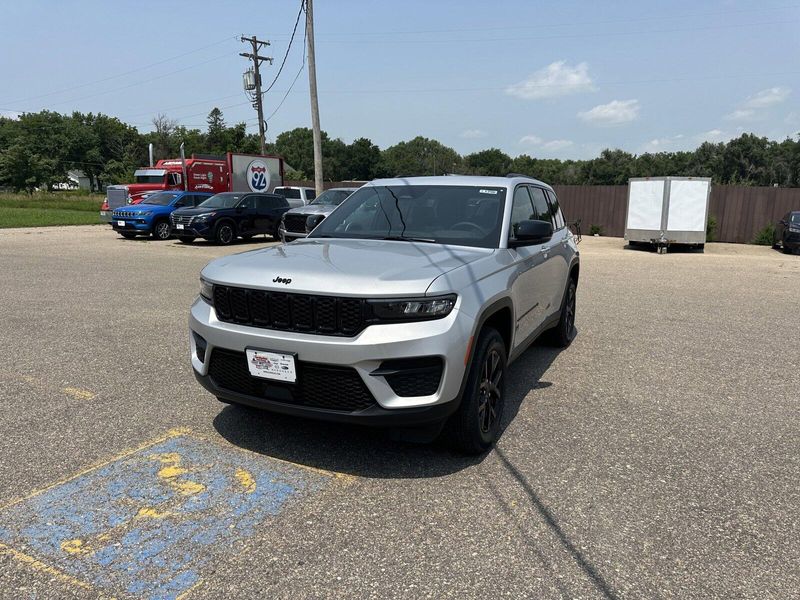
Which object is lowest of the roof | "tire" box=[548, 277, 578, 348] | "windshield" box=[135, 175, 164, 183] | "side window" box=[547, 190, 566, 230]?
"tire" box=[548, 277, 578, 348]

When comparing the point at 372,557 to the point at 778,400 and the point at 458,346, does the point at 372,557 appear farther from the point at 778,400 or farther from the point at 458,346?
the point at 778,400

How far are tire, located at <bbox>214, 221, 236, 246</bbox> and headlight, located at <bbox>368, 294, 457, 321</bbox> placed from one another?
15694 mm

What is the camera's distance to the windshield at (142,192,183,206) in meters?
19.8

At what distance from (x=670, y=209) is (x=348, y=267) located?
59.9ft

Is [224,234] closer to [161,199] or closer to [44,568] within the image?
[161,199]

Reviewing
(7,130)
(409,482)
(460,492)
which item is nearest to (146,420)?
(409,482)

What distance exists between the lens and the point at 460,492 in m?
3.26

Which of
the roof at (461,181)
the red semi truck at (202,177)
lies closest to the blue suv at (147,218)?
the red semi truck at (202,177)

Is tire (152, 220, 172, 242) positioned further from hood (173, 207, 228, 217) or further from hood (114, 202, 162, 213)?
hood (173, 207, 228, 217)

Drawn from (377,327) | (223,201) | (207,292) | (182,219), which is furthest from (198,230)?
(377,327)

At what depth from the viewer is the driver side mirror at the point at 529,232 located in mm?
4137

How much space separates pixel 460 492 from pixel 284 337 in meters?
1.29

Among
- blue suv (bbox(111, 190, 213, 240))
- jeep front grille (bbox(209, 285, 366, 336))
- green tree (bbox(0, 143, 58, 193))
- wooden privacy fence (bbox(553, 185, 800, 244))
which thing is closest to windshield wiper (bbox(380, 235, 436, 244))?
jeep front grille (bbox(209, 285, 366, 336))

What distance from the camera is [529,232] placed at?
414 centimetres
